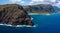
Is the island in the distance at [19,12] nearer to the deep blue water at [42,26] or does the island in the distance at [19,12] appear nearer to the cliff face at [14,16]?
the cliff face at [14,16]

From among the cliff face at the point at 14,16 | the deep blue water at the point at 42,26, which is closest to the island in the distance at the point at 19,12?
the cliff face at the point at 14,16

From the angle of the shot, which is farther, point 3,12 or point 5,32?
point 3,12

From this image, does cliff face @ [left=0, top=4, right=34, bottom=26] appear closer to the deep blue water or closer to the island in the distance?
the island in the distance

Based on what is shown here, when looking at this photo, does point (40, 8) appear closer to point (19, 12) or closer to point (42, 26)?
point (42, 26)

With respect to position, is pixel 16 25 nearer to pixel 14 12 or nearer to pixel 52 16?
pixel 14 12

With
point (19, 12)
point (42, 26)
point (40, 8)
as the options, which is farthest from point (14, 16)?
point (42, 26)

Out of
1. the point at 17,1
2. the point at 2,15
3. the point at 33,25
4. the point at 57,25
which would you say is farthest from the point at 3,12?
the point at 57,25

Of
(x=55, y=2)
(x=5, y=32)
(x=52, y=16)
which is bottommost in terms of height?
(x=5, y=32)
